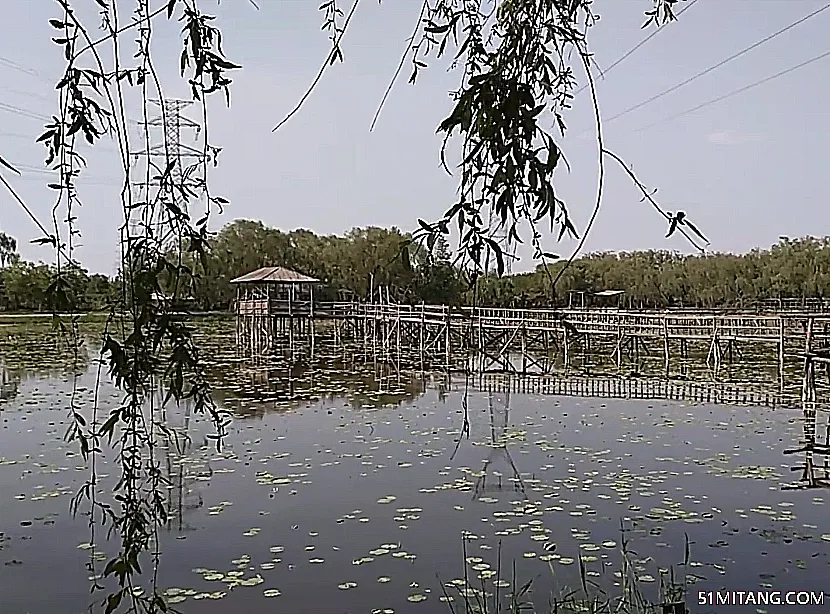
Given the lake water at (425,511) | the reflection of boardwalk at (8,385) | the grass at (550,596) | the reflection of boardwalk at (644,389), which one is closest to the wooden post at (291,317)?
the reflection of boardwalk at (8,385)

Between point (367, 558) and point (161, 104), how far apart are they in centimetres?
391

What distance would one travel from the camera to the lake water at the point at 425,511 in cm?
424

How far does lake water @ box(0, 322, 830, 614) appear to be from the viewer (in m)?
4.24

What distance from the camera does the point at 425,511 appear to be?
18.1ft

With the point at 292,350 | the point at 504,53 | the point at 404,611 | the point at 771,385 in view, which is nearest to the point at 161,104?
the point at 504,53

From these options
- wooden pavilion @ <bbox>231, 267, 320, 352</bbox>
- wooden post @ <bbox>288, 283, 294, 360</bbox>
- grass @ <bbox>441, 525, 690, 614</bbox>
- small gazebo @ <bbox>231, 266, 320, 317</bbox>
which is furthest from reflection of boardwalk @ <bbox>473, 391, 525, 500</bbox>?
small gazebo @ <bbox>231, 266, 320, 317</bbox>

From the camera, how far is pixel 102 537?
5035 millimetres

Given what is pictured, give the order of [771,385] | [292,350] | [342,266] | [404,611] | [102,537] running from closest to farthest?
[404,611] → [102,537] → [771,385] → [292,350] → [342,266]

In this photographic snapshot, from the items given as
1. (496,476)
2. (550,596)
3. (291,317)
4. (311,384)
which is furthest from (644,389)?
(291,317)

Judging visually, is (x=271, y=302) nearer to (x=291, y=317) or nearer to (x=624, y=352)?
(x=291, y=317)

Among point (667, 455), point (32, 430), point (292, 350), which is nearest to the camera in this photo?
point (667, 455)

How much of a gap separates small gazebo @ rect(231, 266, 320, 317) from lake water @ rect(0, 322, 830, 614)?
12691mm

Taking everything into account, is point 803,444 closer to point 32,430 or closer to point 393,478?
point 393,478

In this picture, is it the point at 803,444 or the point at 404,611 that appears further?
the point at 803,444
